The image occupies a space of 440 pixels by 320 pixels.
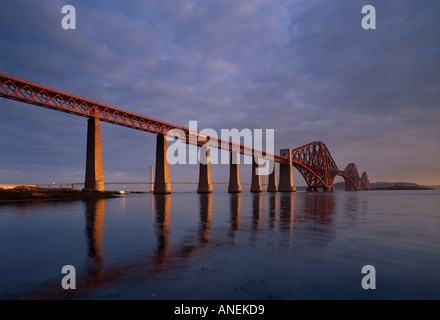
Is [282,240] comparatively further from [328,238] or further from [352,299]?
[352,299]

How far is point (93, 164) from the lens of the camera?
4456 cm

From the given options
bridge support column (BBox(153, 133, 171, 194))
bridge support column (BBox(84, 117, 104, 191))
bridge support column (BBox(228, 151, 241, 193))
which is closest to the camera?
bridge support column (BBox(84, 117, 104, 191))

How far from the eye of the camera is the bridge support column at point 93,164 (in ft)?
145

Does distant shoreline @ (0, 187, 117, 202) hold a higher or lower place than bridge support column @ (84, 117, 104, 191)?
lower

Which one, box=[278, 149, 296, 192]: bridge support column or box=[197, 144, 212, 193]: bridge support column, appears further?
box=[278, 149, 296, 192]: bridge support column

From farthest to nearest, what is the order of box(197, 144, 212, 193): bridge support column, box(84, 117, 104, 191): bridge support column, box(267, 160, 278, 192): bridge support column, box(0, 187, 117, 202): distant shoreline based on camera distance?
box(267, 160, 278, 192): bridge support column
box(197, 144, 212, 193): bridge support column
box(84, 117, 104, 191): bridge support column
box(0, 187, 117, 202): distant shoreline

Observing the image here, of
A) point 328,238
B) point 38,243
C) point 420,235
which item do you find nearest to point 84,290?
point 38,243

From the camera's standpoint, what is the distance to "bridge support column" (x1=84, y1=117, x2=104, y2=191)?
145 feet

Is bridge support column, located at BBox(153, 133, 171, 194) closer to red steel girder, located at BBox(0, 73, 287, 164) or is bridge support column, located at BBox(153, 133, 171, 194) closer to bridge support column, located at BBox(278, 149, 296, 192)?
red steel girder, located at BBox(0, 73, 287, 164)

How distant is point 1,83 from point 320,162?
162748 mm

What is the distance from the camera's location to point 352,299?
429 centimetres

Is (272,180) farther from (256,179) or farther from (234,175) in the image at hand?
(234,175)

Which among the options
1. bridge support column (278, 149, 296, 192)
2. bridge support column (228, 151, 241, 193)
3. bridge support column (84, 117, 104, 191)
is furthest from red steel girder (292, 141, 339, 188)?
bridge support column (84, 117, 104, 191)
